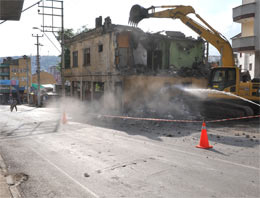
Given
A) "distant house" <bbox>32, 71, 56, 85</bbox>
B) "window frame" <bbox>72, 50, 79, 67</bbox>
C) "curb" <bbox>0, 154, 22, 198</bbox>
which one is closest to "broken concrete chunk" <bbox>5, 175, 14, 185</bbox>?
"curb" <bbox>0, 154, 22, 198</bbox>

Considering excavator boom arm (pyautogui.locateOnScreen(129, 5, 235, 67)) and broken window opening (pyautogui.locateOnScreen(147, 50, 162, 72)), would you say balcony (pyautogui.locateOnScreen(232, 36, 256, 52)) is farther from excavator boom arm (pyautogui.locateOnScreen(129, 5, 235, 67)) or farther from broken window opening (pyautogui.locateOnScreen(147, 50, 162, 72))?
excavator boom arm (pyautogui.locateOnScreen(129, 5, 235, 67))

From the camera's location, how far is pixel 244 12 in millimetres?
25031

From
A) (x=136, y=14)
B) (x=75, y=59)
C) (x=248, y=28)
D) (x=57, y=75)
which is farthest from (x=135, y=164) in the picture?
(x=57, y=75)

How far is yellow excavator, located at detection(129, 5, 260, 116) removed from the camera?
1353cm

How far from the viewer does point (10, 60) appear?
73.7 m

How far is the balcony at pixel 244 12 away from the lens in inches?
962

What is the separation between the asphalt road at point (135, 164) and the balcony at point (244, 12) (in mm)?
17528

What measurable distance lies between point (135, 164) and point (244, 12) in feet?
78.0

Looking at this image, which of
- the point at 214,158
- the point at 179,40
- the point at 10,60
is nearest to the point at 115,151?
the point at 214,158

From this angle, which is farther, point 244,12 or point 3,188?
point 244,12

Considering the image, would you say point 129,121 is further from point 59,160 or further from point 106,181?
point 106,181

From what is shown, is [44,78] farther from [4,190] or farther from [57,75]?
[4,190]

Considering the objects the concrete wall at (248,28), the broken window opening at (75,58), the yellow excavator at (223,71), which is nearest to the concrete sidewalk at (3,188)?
the yellow excavator at (223,71)

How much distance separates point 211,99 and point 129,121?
4.88 m
